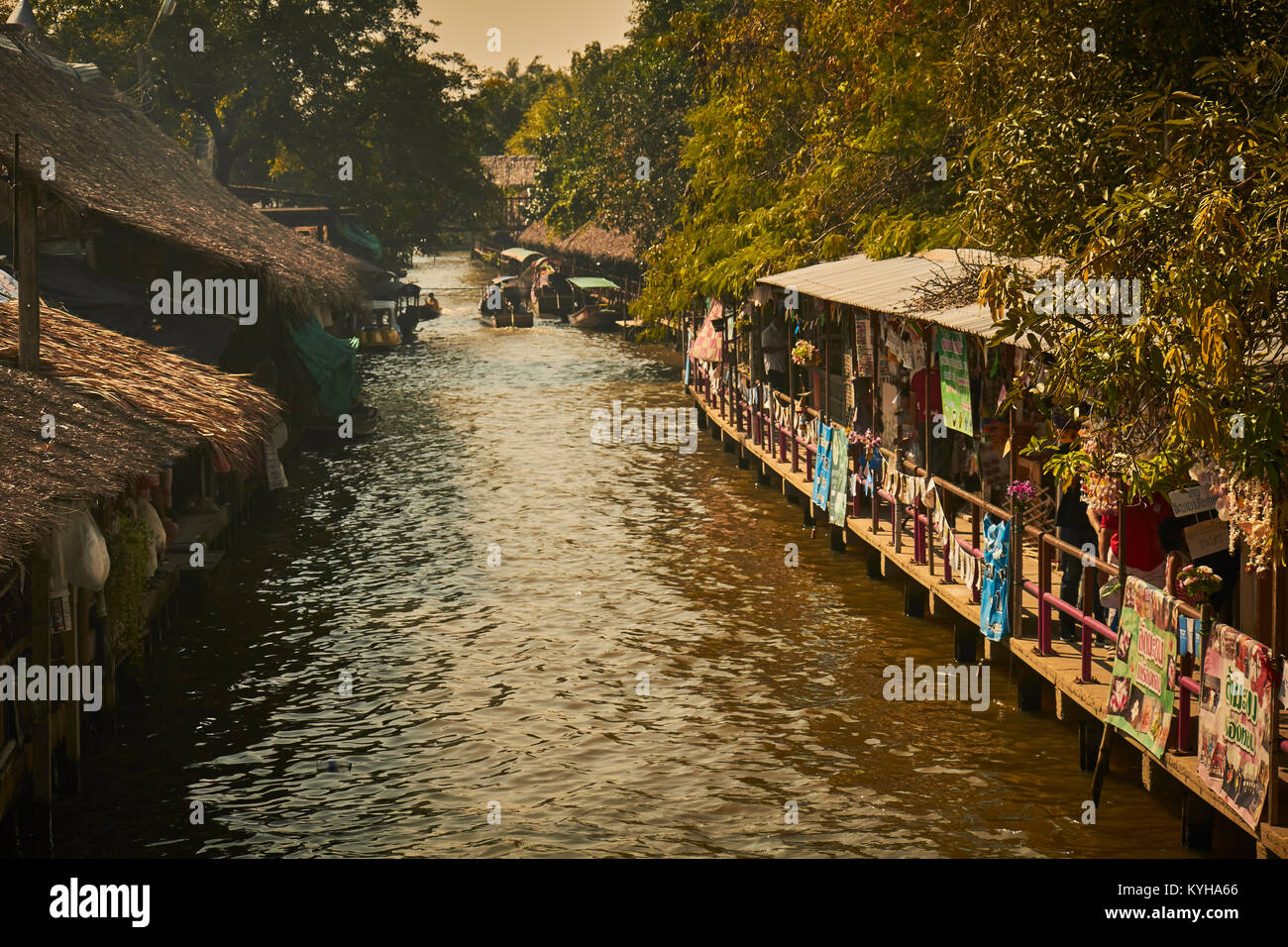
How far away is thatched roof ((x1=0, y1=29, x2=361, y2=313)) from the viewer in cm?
1983

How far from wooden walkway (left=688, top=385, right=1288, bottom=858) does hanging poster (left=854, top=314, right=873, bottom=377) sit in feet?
7.20

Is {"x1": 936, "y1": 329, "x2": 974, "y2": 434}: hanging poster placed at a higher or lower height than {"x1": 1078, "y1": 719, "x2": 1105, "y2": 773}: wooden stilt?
higher

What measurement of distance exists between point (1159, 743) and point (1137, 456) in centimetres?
194

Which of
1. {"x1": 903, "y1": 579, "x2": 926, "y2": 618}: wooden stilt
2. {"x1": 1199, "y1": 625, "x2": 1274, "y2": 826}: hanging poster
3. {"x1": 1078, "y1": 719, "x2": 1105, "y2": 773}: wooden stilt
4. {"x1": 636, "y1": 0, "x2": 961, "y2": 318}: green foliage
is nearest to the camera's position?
{"x1": 1199, "y1": 625, "x2": 1274, "y2": 826}: hanging poster

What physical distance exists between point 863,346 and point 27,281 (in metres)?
10.9

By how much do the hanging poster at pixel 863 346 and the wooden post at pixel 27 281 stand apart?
10.6m

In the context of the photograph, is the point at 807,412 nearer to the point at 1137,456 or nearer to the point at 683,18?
the point at 683,18

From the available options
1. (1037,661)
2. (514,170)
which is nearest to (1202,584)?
(1037,661)

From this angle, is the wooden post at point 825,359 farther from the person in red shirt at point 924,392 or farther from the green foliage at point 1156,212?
the green foliage at point 1156,212

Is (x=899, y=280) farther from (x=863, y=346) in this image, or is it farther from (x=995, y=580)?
(x=995, y=580)

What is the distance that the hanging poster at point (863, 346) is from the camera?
65.9 feet

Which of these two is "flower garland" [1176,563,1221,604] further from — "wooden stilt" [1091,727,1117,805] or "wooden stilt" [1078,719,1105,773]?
"wooden stilt" [1078,719,1105,773]

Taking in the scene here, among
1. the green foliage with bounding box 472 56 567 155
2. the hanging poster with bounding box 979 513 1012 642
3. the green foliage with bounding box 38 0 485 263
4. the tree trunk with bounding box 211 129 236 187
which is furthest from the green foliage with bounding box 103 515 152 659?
the green foliage with bounding box 472 56 567 155

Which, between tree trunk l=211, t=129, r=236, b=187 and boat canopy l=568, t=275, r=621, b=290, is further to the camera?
boat canopy l=568, t=275, r=621, b=290
